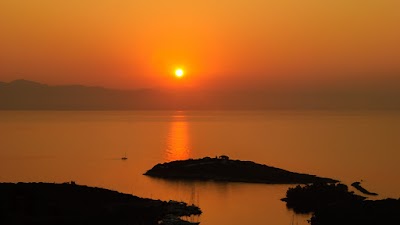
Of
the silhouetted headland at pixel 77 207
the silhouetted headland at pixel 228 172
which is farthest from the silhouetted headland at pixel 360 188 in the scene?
the silhouetted headland at pixel 77 207

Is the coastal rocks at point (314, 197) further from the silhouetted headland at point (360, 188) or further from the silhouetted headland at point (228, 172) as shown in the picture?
the silhouetted headland at point (228, 172)

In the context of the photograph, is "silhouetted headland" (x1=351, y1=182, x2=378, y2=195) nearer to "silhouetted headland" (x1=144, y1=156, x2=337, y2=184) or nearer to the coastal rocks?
"silhouetted headland" (x1=144, y1=156, x2=337, y2=184)

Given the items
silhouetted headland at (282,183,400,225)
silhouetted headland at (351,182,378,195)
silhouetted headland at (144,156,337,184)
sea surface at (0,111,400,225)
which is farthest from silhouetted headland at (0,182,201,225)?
silhouetted headland at (351,182,378,195)

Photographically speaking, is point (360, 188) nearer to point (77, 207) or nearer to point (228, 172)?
point (228, 172)

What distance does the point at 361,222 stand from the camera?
54906 millimetres

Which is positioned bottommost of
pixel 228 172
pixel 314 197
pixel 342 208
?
pixel 342 208

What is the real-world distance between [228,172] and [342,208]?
45.8m

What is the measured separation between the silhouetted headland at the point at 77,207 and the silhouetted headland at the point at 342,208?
16.2 m

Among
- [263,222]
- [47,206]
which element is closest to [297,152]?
[263,222]

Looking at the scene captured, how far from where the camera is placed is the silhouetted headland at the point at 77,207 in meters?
51.2

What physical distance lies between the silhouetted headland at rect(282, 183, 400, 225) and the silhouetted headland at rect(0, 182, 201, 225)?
1616 centimetres

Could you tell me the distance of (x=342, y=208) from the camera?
59750mm

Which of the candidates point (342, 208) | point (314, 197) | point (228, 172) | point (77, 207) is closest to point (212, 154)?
point (228, 172)

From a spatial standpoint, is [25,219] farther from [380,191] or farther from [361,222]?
[380,191]
